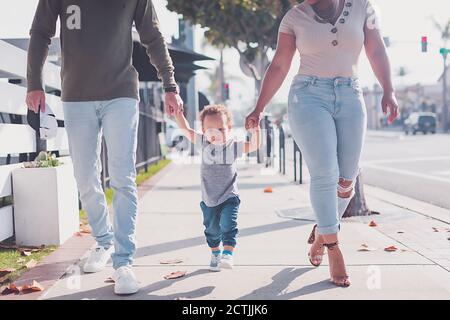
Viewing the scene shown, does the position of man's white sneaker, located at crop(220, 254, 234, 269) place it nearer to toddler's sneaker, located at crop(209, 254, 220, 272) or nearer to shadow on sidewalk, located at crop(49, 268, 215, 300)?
toddler's sneaker, located at crop(209, 254, 220, 272)

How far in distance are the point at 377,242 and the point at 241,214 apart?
2.18 metres

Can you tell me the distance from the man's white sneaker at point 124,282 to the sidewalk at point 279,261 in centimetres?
5

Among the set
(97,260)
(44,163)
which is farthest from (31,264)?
(44,163)

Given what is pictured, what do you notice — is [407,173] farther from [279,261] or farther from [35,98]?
[35,98]

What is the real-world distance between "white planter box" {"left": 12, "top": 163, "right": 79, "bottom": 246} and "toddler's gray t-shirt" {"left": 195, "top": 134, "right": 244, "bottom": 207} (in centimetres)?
142

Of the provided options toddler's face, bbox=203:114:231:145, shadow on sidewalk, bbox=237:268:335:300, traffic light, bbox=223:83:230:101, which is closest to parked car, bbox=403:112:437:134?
traffic light, bbox=223:83:230:101

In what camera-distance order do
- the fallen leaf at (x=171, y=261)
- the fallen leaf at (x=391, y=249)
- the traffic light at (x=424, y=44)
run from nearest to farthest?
the fallen leaf at (x=171, y=261) → the fallen leaf at (x=391, y=249) → the traffic light at (x=424, y=44)

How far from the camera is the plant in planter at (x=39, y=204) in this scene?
16.5 feet

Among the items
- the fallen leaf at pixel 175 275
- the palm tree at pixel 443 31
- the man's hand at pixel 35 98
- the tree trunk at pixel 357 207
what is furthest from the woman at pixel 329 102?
the palm tree at pixel 443 31

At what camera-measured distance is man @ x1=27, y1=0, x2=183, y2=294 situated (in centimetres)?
374

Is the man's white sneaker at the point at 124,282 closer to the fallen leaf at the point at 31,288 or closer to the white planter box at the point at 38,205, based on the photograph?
the fallen leaf at the point at 31,288

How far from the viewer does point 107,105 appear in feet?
12.4

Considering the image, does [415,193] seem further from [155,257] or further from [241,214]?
[155,257]
